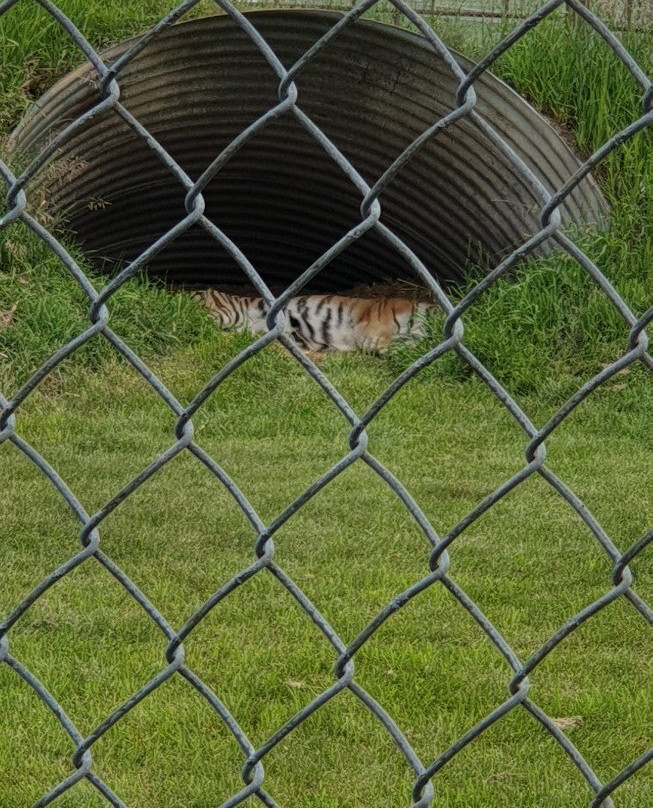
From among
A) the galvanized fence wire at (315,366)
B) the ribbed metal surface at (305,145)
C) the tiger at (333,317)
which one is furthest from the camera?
the tiger at (333,317)

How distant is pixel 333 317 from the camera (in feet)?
27.3

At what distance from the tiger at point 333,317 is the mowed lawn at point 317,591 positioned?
111cm

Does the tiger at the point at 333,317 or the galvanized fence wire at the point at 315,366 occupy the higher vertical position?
the tiger at the point at 333,317

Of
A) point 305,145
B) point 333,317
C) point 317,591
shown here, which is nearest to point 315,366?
point 317,591

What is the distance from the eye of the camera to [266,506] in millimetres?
4941

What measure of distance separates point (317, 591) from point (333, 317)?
449cm

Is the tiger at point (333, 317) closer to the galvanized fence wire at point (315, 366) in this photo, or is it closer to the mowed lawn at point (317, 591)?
the mowed lawn at point (317, 591)

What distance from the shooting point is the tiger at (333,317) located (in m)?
7.90

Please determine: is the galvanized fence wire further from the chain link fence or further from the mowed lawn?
the chain link fence

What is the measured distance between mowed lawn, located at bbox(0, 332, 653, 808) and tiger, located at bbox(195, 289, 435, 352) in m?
1.11

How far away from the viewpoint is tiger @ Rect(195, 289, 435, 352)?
7898 millimetres

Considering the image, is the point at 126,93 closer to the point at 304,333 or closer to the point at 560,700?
the point at 304,333

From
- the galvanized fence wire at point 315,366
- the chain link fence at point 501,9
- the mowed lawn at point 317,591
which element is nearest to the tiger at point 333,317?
the mowed lawn at point 317,591

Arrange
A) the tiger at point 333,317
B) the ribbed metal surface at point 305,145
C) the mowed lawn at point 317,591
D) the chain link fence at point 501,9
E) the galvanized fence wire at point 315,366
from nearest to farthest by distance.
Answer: the galvanized fence wire at point 315,366, the mowed lawn at point 317,591, the ribbed metal surface at point 305,145, the chain link fence at point 501,9, the tiger at point 333,317
